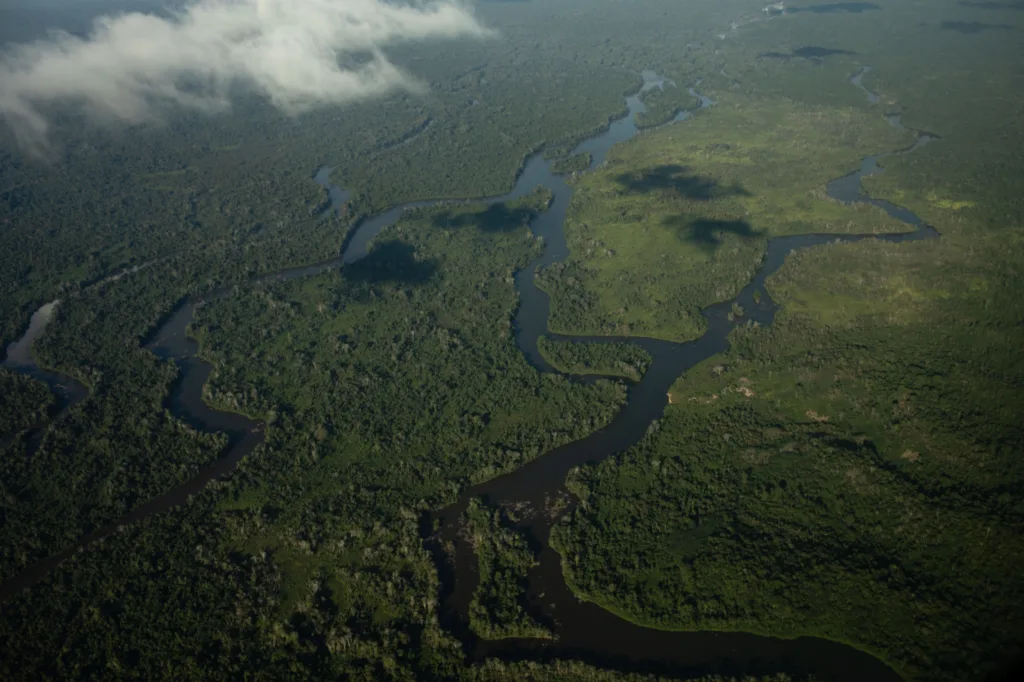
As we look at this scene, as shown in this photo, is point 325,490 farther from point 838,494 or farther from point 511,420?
point 838,494

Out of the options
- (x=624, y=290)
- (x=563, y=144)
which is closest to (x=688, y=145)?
(x=563, y=144)

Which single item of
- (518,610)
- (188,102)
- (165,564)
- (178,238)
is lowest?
(518,610)

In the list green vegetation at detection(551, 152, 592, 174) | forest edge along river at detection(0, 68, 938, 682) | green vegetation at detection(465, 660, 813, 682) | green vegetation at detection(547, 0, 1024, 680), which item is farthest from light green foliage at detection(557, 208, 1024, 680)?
green vegetation at detection(551, 152, 592, 174)

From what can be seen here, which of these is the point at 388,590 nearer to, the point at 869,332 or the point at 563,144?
the point at 869,332

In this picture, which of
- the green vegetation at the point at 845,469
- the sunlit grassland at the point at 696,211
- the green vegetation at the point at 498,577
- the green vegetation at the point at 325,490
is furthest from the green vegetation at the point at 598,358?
the green vegetation at the point at 498,577

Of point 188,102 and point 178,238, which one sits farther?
point 188,102

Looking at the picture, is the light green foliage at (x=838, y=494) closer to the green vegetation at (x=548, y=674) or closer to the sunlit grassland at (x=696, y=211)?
the green vegetation at (x=548, y=674)

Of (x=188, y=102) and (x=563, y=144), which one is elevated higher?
(x=188, y=102)
